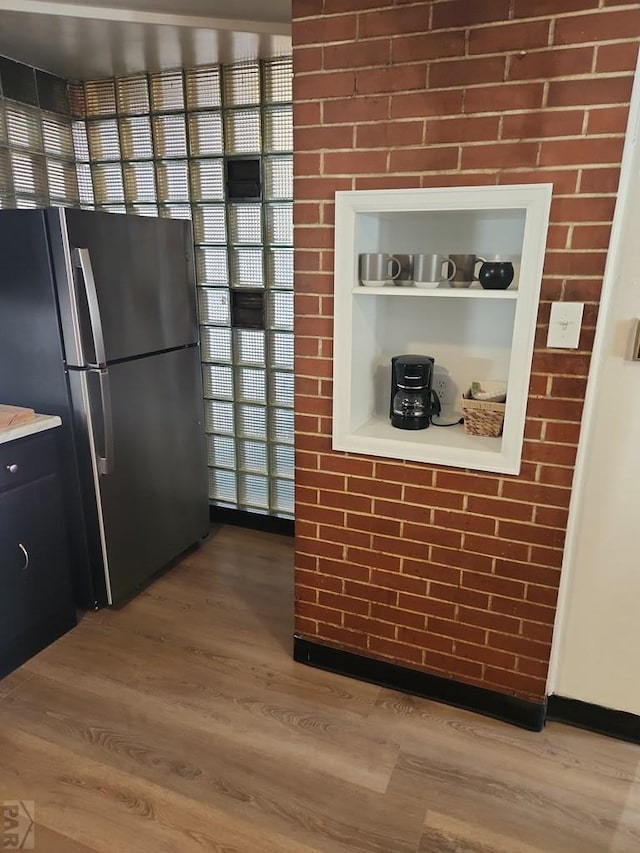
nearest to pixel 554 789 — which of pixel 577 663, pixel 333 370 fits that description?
pixel 577 663

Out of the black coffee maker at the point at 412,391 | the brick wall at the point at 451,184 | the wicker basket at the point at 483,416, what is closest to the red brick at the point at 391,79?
the brick wall at the point at 451,184

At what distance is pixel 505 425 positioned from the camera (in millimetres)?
1704

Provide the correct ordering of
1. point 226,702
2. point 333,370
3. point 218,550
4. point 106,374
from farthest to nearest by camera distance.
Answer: point 218,550 < point 106,374 < point 226,702 < point 333,370

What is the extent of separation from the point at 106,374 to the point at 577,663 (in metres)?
1.98

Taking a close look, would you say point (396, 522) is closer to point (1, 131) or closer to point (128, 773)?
point (128, 773)

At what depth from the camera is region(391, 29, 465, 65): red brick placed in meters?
1.51

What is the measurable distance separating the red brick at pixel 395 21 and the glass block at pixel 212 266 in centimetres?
142

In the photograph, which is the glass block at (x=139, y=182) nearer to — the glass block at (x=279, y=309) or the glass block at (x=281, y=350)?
the glass block at (x=279, y=309)

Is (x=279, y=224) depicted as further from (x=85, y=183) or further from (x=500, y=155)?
(x=500, y=155)

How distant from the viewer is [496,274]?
171 centimetres

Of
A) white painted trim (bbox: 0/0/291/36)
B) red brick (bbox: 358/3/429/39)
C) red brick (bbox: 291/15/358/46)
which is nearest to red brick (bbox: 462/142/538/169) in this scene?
red brick (bbox: 358/3/429/39)

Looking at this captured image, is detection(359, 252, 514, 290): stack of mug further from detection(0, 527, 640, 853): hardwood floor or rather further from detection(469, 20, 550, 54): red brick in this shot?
detection(0, 527, 640, 853): hardwood floor

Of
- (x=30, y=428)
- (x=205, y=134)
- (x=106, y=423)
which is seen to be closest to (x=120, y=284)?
(x=106, y=423)

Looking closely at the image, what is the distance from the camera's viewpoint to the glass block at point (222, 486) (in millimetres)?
3195
